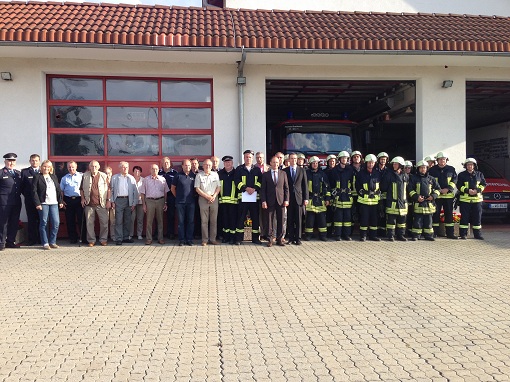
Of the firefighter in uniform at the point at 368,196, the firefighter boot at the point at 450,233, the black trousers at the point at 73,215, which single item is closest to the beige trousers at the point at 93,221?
the black trousers at the point at 73,215

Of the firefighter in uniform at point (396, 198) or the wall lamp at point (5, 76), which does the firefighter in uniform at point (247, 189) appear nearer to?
the firefighter in uniform at point (396, 198)

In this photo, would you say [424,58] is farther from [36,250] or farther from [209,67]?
[36,250]

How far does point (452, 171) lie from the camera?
33.2ft

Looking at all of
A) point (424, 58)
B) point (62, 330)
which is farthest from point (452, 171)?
point (62, 330)

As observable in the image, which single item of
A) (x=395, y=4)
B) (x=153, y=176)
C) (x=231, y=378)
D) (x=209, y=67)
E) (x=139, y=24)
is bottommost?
(x=231, y=378)

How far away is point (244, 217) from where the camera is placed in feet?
31.3

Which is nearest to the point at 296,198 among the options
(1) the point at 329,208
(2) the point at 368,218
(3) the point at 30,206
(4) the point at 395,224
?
(1) the point at 329,208

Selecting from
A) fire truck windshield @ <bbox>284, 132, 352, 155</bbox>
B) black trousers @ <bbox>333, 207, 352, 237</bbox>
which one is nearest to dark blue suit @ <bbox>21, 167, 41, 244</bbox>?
fire truck windshield @ <bbox>284, 132, 352, 155</bbox>

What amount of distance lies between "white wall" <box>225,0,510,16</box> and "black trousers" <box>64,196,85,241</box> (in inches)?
317

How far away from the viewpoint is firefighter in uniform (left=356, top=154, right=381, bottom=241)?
973 centimetres

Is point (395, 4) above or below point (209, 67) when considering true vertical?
above

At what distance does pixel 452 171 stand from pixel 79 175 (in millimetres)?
8219

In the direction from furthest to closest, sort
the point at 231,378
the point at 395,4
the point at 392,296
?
1. the point at 395,4
2. the point at 392,296
3. the point at 231,378

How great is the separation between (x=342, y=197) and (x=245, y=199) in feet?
7.02
